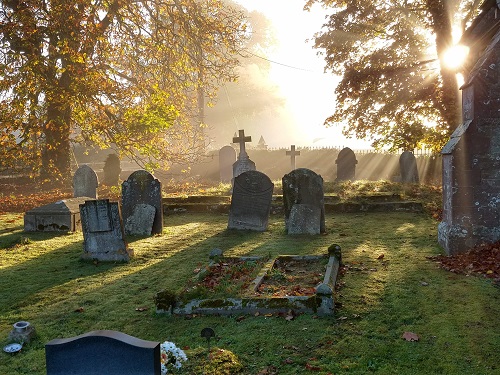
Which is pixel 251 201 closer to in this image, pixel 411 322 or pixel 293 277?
pixel 293 277

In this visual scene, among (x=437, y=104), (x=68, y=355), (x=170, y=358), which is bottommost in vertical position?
(x=170, y=358)

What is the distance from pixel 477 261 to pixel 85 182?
47.8 ft

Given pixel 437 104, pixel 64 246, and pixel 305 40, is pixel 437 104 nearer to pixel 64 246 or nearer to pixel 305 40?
pixel 305 40

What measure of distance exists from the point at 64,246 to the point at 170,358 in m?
8.13

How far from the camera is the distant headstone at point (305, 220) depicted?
11.9 meters

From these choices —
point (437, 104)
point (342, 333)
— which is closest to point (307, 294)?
point (342, 333)

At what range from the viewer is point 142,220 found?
12516 mm

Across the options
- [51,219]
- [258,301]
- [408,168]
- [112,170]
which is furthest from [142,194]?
[408,168]

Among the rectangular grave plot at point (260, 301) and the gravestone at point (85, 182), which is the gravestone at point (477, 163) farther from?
the gravestone at point (85, 182)

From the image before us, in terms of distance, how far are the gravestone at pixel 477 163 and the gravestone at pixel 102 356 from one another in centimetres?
743

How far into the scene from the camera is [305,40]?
70.8ft

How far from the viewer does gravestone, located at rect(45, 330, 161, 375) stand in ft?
9.80

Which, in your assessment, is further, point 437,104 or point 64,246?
point 437,104

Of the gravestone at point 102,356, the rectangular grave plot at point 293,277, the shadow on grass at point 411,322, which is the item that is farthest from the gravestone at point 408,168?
the gravestone at point 102,356
